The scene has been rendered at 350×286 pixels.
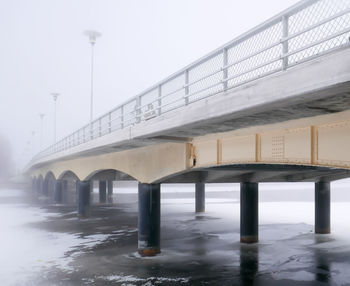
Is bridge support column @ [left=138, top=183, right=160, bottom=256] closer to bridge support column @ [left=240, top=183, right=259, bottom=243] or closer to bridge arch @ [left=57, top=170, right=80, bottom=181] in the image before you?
bridge support column @ [left=240, top=183, right=259, bottom=243]

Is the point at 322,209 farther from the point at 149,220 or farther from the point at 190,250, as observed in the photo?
the point at 149,220

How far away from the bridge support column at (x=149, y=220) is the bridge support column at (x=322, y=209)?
39.4 feet

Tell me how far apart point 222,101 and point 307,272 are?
31.1 ft

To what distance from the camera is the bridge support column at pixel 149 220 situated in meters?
19.8

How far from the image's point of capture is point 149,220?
19984mm

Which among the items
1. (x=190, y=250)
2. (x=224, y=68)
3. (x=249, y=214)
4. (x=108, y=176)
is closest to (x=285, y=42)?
(x=224, y=68)

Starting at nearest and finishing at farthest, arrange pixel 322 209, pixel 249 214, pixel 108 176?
pixel 249 214 → pixel 322 209 → pixel 108 176

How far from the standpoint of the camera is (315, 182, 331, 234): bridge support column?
26.0m

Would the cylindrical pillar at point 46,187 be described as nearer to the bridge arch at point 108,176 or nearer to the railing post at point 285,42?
the bridge arch at point 108,176

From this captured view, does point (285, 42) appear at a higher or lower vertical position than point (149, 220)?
higher

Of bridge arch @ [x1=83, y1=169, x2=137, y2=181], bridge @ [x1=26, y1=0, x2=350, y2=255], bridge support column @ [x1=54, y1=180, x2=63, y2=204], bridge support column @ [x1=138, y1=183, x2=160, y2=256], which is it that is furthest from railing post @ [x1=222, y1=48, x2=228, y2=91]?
bridge support column @ [x1=54, y1=180, x2=63, y2=204]

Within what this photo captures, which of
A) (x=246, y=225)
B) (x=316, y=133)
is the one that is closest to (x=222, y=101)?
(x=316, y=133)

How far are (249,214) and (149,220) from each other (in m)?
6.67

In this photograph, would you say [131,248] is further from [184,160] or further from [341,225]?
[341,225]
